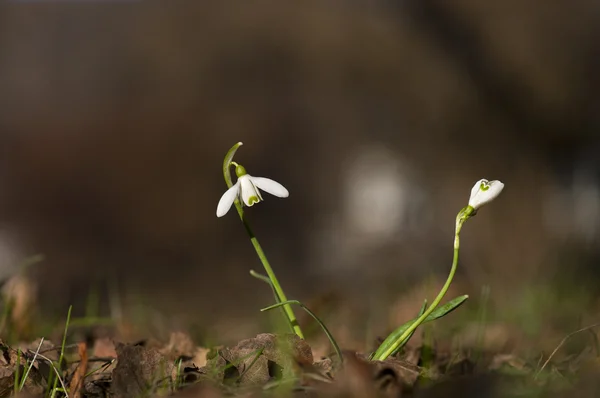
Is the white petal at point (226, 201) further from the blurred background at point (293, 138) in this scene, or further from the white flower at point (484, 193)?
the blurred background at point (293, 138)

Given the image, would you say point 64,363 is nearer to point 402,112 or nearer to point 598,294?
point 598,294

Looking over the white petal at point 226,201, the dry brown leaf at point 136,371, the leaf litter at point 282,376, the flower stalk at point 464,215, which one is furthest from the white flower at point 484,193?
the dry brown leaf at point 136,371

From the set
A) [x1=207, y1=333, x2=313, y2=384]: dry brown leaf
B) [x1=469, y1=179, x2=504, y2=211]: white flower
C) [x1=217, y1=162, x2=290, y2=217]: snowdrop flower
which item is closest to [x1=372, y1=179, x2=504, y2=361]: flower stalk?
[x1=469, y1=179, x2=504, y2=211]: white flower

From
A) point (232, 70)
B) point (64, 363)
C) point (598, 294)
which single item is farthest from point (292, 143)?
point (64, 363)

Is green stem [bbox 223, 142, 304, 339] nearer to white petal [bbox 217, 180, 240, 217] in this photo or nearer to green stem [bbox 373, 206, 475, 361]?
white petal [bbox 217, 180, 240, 217]

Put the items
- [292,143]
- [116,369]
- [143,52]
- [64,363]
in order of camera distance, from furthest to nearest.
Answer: [143,52], [292,143], [64,363], [116,369]
